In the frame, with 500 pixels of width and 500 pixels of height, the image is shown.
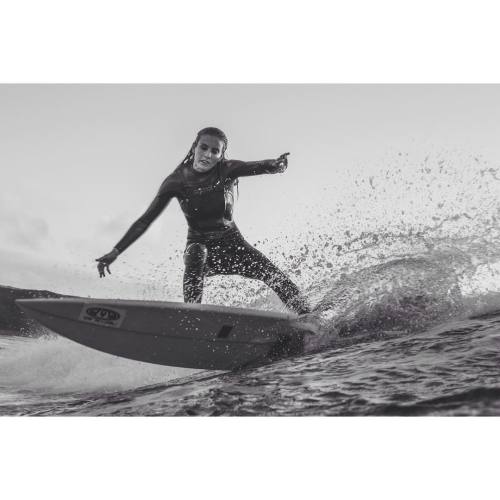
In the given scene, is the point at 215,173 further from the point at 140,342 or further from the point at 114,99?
the point at 140,342

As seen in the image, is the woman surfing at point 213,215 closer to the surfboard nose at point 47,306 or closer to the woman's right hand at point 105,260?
the woman's right hand at point 105,260

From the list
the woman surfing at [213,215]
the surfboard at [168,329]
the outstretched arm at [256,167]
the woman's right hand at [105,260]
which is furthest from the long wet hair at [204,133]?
the surfboard at [168,329]

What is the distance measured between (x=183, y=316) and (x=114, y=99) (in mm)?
1302

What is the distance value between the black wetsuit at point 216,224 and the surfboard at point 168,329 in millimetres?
266

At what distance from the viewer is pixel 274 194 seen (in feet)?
9.82

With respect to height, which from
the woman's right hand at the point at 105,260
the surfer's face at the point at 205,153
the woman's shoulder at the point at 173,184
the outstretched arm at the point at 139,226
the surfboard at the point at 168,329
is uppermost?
the surfer's face at the point at 205,153

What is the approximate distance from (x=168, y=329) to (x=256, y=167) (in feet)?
3.28

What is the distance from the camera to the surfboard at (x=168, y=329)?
2500 millimetres

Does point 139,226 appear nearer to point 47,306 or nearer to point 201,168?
point 201,168

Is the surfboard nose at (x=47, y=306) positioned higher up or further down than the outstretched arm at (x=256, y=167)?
further down

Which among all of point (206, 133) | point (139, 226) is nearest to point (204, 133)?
point (206, 133)

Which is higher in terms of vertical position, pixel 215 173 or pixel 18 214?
pixel 215 173
